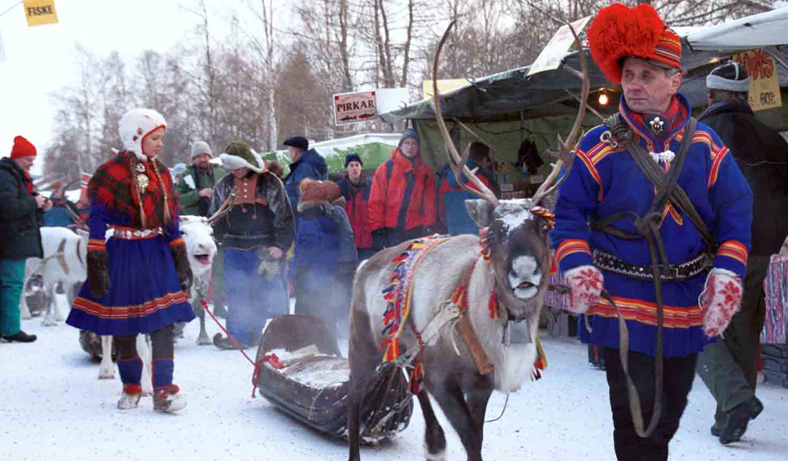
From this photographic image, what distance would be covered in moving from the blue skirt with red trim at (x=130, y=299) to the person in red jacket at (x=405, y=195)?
3.18 m

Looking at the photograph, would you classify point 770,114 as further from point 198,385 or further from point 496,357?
point 198,385

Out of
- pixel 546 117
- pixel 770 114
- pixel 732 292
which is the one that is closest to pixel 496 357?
pixel 732 292

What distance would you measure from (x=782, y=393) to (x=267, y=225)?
512 cm

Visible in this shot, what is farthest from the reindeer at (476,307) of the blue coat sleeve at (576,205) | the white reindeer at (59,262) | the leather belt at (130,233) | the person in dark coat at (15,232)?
the white reindeer at (59,262)

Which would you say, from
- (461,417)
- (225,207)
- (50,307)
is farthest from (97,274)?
(50,307)

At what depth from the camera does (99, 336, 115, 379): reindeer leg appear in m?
7.46

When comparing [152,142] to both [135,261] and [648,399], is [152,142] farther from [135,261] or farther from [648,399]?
[648,399]

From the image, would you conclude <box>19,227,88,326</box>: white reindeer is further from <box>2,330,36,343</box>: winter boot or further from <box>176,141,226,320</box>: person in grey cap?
<box>176,141,226,320</box>: person in grey cap

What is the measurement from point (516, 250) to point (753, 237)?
2.34 m

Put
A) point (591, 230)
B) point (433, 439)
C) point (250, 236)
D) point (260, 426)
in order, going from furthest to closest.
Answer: point (250, 236), point (260, 426), point (433, 439), point (591, 230)

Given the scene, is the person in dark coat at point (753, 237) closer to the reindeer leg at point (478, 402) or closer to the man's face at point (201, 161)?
the reindeer leg at point (478, 402)

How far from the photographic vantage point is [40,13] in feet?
37.5

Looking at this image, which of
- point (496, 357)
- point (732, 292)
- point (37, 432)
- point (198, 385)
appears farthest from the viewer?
point (198, 385)

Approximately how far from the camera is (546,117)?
9.55 meters
